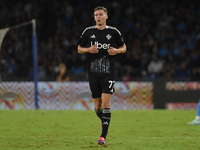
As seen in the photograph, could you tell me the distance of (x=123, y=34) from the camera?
2223 centimetres

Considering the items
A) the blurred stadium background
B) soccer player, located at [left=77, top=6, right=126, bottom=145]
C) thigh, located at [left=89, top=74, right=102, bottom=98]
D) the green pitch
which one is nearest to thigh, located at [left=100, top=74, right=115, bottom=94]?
soccer player, located at [left=77, top=6, right=126, bottom=145]

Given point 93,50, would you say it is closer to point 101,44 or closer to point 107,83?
point 101,44

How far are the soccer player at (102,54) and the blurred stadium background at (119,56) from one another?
29.0 feet

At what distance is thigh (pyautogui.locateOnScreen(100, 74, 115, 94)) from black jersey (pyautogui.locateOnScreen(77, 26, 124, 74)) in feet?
0.35

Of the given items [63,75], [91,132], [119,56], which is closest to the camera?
[91,132]

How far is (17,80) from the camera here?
667 inches

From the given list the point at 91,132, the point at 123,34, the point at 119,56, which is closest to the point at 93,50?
the point at 91,132

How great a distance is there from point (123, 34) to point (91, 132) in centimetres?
1319

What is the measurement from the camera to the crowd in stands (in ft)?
64.7

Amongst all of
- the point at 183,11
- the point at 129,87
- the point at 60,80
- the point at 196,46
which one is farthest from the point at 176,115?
the point at 183,11

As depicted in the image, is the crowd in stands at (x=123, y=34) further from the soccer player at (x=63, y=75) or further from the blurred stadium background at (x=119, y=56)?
the soccer player at (x=63, y=75)

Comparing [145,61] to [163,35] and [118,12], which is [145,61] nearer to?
[163,35]

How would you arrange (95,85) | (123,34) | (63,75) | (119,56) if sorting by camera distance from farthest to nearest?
(123,34) → (119,56) → (63,75) → (95,85)

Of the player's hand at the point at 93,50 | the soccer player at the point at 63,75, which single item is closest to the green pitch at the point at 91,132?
the player's hand at the point at 93,50
